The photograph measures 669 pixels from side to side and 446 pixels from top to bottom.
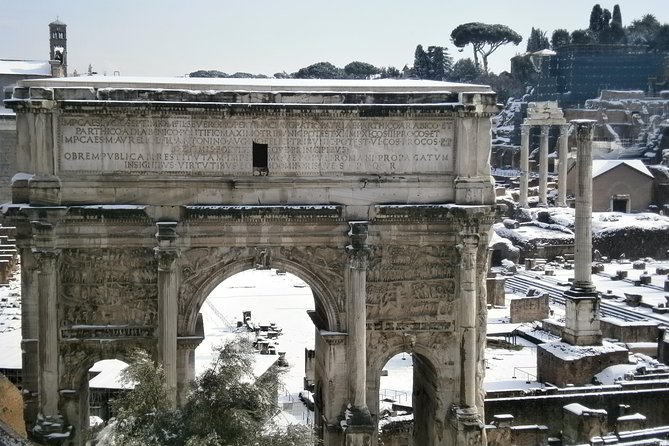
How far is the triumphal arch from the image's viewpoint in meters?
13.9

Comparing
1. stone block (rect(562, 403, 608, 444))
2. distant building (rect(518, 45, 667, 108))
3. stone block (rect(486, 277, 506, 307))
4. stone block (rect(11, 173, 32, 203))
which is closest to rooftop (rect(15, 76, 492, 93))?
stone block (rect(11, 173, 32, 203))

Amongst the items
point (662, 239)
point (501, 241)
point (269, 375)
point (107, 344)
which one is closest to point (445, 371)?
point (269, 375)

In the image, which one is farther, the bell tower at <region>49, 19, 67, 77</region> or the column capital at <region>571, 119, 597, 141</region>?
the bell tower at <region>49, 19, 67, 77</region>

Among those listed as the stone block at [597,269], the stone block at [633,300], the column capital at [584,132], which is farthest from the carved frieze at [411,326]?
the stone block at [597,269]

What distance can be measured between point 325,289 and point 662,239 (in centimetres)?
4668

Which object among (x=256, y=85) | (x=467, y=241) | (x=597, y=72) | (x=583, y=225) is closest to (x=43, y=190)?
(x=256, y=85)

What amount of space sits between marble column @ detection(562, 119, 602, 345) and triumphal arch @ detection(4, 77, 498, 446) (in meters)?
12.2

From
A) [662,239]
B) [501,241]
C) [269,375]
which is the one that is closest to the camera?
[269,375]

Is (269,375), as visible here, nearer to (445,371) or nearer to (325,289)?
(325,289)

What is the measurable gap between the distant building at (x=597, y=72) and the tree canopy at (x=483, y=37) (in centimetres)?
1934

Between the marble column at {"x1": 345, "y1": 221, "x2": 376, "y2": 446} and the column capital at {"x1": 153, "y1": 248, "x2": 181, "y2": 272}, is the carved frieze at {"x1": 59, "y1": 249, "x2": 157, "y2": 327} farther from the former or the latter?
the marble column at {"x1": 345, "y1": 221, "x2": 376, "y2": 446}

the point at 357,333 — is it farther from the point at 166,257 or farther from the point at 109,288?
the point at 109,288

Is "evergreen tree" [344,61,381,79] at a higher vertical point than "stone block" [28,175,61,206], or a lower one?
higher

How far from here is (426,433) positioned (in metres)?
16.2
